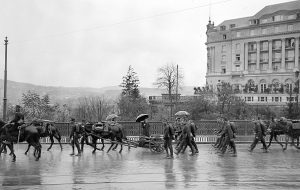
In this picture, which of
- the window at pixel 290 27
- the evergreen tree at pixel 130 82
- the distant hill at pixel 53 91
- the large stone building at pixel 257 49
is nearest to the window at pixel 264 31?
the large stone building at pixel 257 49

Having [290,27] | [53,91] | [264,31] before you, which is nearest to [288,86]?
[290,27]

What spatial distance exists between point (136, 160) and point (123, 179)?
6.19m

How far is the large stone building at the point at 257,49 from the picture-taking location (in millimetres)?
109562

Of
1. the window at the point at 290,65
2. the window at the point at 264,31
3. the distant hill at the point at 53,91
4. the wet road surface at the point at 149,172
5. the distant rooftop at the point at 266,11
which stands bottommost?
the wet road surface at the point at 149,172

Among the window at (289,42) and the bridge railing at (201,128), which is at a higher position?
the window at (289,42)

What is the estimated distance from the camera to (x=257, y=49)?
4594 inches

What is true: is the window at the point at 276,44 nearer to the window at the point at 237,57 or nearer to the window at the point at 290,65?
the window at the point at 290,65

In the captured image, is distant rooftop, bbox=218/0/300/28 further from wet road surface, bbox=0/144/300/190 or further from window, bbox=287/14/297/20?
wet road surface, bbox=0/144/300/190

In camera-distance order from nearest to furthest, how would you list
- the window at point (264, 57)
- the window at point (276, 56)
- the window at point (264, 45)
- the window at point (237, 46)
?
the window at point (276, 56) → the window at point (264, 45) → the window at point (264, 57) → the window at point (237, 46)

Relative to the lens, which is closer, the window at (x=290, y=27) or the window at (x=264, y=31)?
the window at (x=290, y=27)

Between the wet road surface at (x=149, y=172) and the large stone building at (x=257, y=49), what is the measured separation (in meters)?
84.3

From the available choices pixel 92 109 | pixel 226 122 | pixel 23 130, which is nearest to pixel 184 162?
pixel 226 122

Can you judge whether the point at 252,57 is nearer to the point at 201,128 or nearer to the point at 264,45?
the point at 264,45

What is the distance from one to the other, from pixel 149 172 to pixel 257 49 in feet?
340
